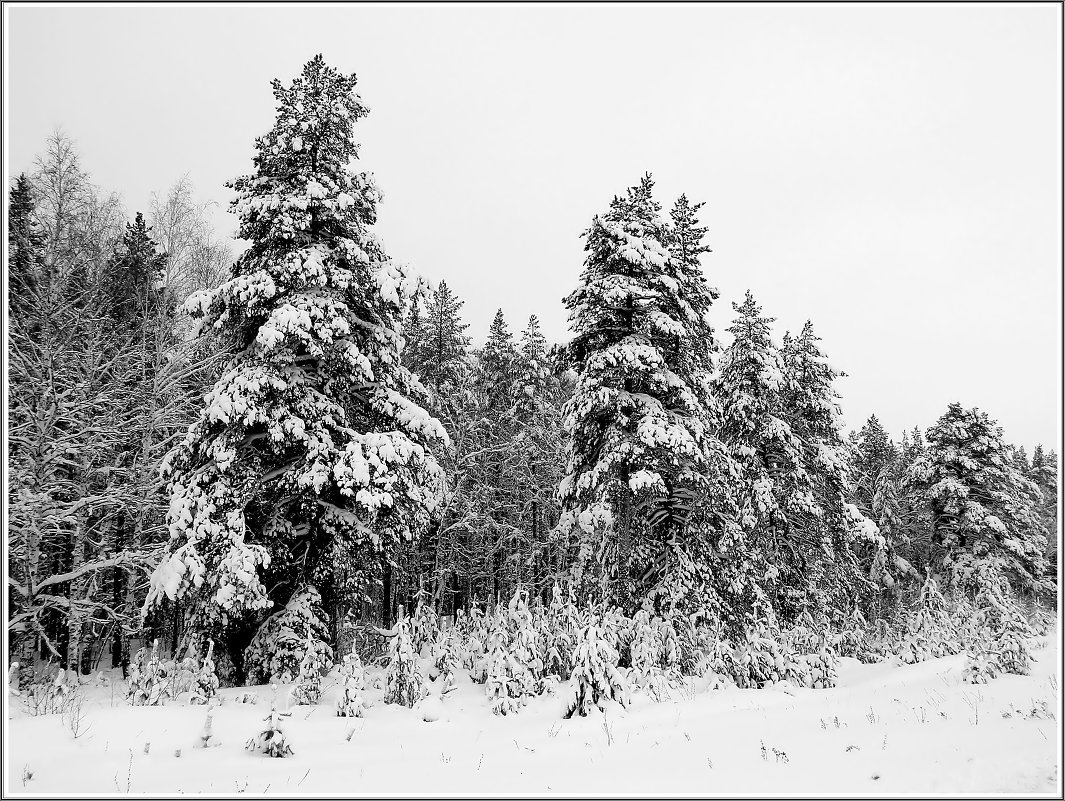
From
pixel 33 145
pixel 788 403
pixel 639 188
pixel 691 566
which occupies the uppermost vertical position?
pixel 33 145

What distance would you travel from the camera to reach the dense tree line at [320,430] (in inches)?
435

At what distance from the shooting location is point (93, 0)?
9352 mm

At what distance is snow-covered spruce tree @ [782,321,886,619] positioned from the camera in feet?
67.5

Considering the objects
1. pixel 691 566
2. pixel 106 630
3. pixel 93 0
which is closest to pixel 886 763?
pixel 691 566

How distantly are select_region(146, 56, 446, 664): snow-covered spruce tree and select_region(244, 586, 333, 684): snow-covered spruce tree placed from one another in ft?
1.92

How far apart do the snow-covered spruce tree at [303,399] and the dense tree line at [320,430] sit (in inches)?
2.4

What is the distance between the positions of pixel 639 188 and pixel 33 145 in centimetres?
1765

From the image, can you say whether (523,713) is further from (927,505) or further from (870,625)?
(927,505)

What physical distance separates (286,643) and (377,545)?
91.8 inches

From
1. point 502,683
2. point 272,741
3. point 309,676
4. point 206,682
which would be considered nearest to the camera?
point 272,741

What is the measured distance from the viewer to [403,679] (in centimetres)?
1038

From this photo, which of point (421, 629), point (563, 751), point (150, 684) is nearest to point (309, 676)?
point (150, 684)

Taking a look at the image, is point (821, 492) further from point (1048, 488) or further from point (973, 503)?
point (1048, 488)

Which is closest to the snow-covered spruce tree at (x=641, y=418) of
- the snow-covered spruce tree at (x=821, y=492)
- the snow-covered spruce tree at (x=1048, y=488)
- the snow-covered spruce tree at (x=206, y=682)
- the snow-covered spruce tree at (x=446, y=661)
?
the snow-covered spruce tree at (x=446, y=661)
